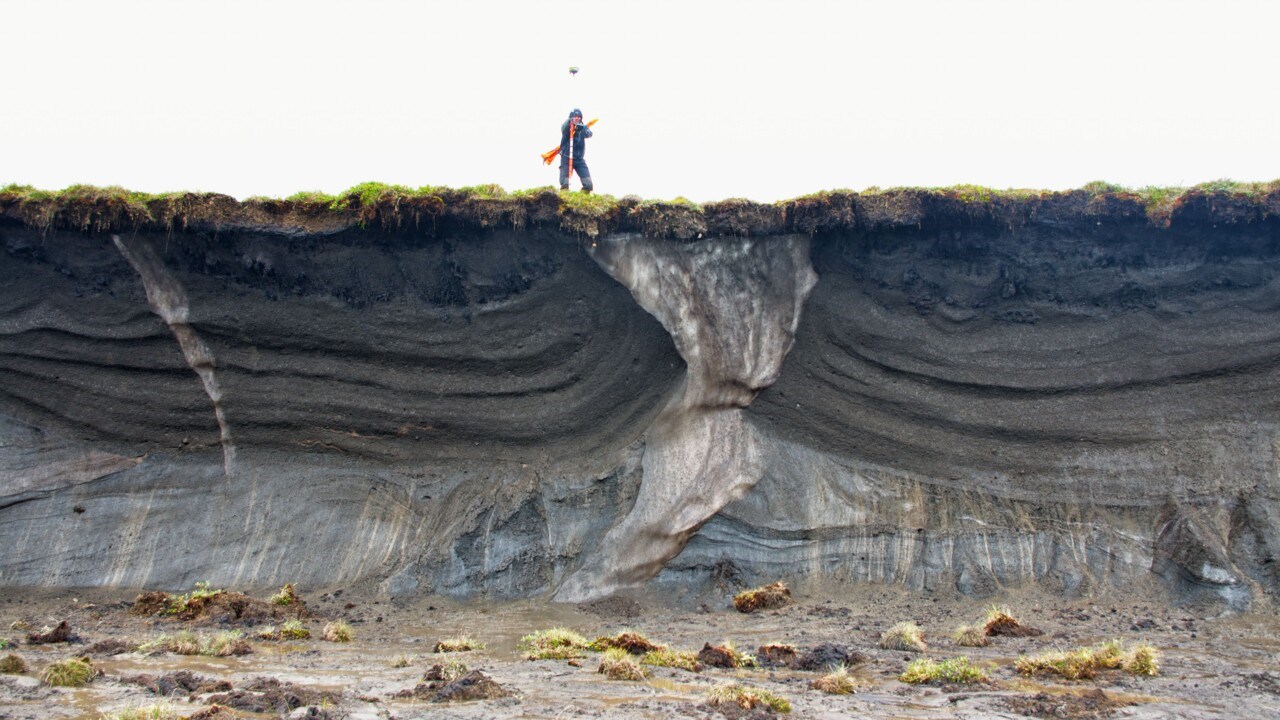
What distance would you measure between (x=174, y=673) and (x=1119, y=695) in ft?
23.1

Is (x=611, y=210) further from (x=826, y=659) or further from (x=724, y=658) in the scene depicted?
(x=826, y=659)

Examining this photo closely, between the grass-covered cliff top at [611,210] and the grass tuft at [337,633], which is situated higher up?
the grass-covered cliff top at [611,210]

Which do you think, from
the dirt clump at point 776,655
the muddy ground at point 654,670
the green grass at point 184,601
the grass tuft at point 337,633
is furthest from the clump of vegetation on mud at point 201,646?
the dirt clump at point 776,655

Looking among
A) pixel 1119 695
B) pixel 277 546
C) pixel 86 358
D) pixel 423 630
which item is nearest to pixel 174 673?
pixel 423 630

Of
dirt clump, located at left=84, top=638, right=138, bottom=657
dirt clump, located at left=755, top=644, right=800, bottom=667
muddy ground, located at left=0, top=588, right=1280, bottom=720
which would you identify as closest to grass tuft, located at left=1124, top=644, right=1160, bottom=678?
muddy ground, located at left=0, top=588, right=1280, bottom=720

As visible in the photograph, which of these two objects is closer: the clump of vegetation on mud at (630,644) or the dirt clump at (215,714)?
the dirt clump at (215,714)

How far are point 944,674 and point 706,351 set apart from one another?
5413 millimetres

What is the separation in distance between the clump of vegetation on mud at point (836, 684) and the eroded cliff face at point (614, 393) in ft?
13.2

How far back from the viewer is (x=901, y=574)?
1153cm

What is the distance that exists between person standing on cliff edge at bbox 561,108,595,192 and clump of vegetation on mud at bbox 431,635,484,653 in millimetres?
6706

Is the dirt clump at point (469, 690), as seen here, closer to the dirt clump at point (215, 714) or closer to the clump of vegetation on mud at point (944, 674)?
the dirt clump at point (215, 714)

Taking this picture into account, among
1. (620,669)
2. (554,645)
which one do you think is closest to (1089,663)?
(620,669)

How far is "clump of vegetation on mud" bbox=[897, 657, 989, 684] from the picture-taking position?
7.76m

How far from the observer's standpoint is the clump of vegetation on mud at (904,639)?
29.7 ft
